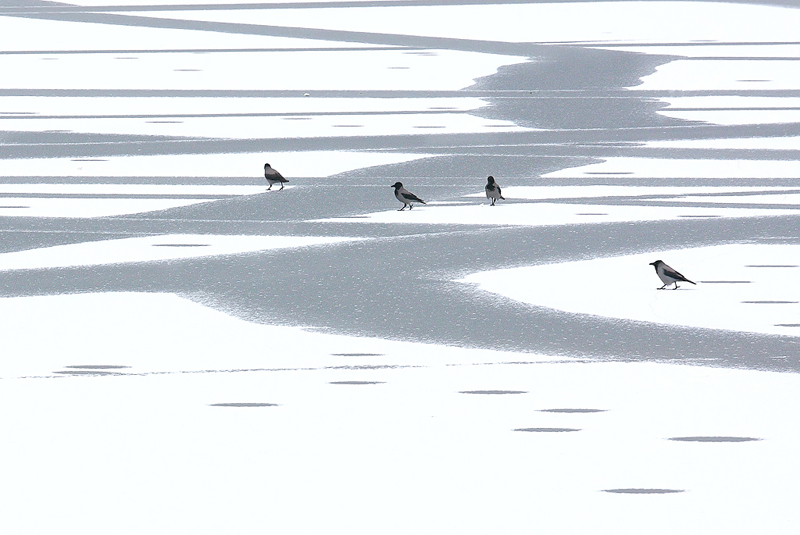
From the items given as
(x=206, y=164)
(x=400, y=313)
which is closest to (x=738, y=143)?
(x=206, y=164)

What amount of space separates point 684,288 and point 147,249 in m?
2.81

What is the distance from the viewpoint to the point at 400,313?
298 inches

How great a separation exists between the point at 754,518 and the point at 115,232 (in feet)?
20.6

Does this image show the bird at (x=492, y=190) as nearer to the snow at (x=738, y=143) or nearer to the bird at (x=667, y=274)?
the bird at (x=667, y=274)

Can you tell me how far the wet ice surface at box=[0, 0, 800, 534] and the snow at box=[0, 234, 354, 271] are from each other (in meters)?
0.03

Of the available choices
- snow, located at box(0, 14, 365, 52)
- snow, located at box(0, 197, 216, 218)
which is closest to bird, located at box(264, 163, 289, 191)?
snow, located at box(0, 197, 216, 218)

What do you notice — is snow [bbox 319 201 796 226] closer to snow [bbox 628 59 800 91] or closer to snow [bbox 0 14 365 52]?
snow [bbox 628 59 800 91]

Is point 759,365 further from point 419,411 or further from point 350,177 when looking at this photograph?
point 350,177

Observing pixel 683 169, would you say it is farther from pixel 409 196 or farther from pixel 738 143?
pixel 409 196

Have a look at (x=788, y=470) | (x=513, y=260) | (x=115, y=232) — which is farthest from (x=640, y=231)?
(x=788, y=470)

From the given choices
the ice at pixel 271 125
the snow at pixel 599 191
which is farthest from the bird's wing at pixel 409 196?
the ice at pixel 271 125

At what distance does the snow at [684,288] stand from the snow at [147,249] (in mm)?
1496

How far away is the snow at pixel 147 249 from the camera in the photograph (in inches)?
356

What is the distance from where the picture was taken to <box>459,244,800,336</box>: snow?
7.45 meters
